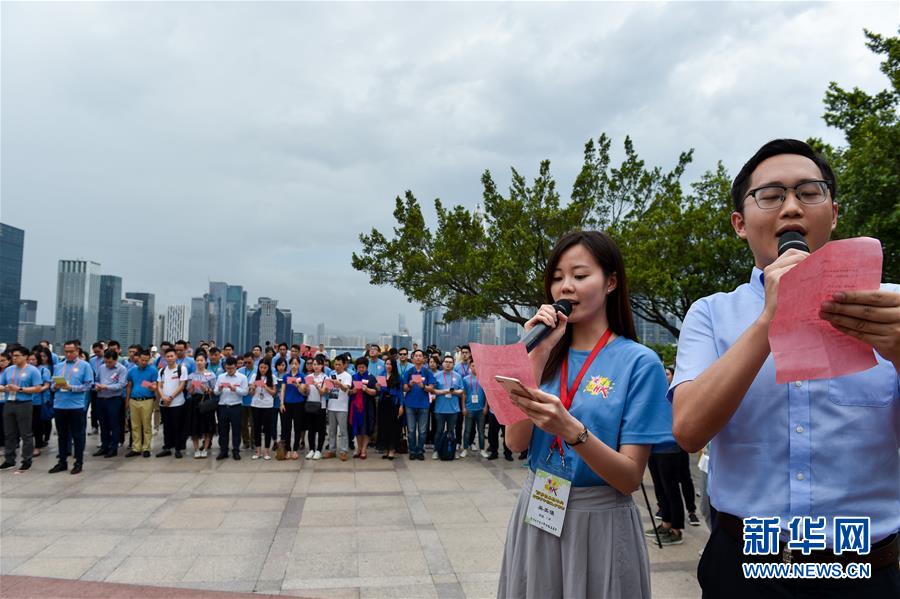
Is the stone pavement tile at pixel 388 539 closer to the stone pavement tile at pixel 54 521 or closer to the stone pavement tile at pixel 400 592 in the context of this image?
the stone pavement tile at pixel 400 592

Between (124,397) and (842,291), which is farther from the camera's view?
(124,397)

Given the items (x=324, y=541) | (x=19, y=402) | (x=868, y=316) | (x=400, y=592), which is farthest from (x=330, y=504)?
(x=868, y=316)

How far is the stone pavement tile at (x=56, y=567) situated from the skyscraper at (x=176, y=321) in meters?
28.7

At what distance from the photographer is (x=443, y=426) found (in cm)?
927

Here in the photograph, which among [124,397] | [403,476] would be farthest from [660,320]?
[124,397]

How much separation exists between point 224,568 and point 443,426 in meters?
5.21

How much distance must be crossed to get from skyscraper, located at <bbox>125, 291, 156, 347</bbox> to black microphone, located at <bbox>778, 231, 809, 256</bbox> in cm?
3863

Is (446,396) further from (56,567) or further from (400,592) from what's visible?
(56,567)

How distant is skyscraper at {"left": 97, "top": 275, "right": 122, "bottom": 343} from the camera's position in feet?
128

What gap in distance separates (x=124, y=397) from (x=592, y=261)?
30.7 feet

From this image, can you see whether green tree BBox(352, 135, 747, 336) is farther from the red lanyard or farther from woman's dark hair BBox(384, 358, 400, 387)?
the red lanyard

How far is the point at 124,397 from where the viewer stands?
8875 millimetres

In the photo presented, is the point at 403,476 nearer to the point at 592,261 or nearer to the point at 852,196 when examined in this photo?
the point at 592,261

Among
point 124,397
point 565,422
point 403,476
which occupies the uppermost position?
point 565,422
